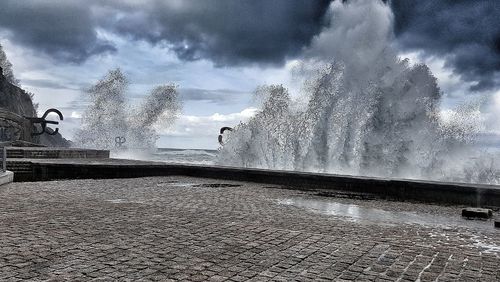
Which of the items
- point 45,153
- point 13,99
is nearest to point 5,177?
point 45,153

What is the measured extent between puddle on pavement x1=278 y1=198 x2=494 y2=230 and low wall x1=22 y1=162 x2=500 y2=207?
1866mm

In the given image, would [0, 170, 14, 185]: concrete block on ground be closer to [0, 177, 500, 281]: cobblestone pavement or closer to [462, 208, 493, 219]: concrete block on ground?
[0, 177, 500, 281]: cobblestone pavement

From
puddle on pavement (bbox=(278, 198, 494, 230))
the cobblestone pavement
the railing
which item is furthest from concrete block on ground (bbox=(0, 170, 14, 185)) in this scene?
puddle on pavement (bbox=(278, 198, 494, 230))

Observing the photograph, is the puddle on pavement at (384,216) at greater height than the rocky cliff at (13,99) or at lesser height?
lesser

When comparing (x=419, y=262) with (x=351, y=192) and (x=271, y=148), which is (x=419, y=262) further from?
(x=271, y=148)

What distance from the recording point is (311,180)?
1091cm

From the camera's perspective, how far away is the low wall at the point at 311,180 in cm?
864

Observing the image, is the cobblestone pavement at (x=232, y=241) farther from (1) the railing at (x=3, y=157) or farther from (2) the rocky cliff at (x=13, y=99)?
(2) the rocky cliff at (x=13, y=99)

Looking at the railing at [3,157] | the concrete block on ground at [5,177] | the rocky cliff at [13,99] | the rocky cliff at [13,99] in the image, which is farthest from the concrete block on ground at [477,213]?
the rocky cliff at [13,99]

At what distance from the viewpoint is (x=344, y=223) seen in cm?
573

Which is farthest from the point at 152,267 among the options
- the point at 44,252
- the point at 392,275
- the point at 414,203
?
the point at 414,203

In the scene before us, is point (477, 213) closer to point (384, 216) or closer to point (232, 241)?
point (384, 216)

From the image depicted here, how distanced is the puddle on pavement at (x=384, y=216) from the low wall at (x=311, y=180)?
187 cm

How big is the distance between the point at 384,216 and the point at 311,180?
4.36 m
